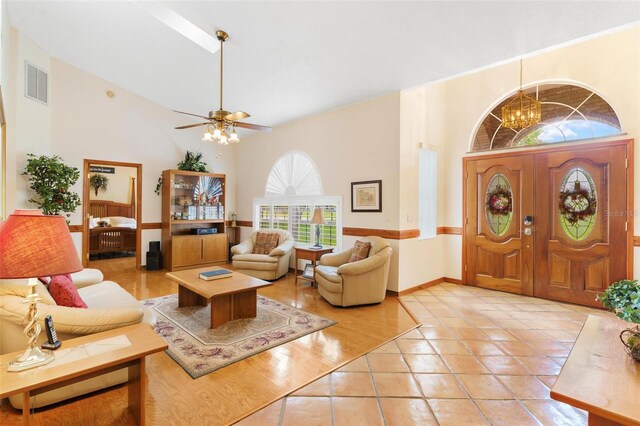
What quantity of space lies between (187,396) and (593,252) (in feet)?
16.5

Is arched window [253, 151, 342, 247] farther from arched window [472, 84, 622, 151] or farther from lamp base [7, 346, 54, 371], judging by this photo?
lamp base [7, 346, 54, 371]

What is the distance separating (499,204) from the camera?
15.9 ft

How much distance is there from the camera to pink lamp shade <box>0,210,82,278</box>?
143 cm

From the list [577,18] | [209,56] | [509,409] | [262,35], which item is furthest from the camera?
[209,56]

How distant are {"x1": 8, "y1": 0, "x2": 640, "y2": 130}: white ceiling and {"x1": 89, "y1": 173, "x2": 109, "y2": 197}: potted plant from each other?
3890 mm

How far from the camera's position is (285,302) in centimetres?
423

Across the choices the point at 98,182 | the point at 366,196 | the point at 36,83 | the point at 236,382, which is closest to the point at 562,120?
the point at 366,196

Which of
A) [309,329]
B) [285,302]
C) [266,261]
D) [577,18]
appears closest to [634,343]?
[309,329]

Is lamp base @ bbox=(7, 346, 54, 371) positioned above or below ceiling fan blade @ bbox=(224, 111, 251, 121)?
below

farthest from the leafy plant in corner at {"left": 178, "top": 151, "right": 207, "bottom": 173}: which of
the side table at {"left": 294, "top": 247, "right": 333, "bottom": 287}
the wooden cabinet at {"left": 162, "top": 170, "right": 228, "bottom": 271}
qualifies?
the side table at {"left": 294, "top": 247, "right": 333, "bottom": 287}

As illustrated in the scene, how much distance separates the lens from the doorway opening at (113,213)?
7258mm

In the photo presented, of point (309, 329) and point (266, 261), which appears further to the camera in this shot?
point (266, 261)

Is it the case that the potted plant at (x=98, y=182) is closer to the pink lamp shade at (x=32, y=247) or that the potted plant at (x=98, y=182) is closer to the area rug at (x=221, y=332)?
the area rug at (x=221, y=332)

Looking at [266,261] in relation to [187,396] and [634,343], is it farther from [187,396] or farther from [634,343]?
[634,343]
